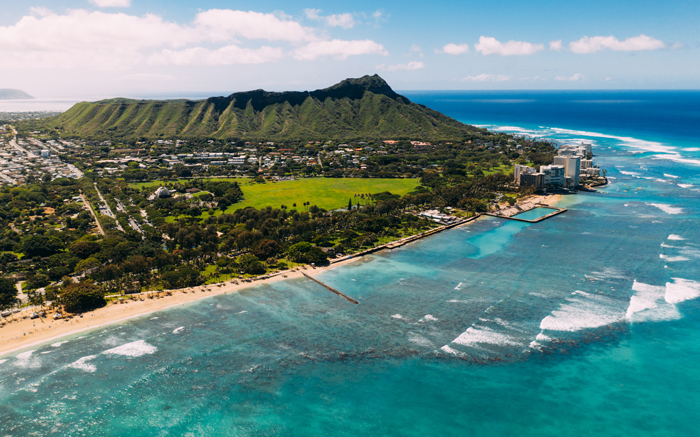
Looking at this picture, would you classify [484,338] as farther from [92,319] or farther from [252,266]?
[92,319]

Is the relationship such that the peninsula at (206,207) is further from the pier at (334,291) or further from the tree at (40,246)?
the pier at (334,291)

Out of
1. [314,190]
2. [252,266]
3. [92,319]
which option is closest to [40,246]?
[92,319]

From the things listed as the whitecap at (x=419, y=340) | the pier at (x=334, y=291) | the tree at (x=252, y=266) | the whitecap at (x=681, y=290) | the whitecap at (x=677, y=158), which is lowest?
the whitecap at (x=419, y=340)

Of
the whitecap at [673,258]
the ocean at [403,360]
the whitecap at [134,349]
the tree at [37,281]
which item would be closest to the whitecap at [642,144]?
the whitecap at [673,258]

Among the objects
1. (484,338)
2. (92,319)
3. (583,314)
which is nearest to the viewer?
(484,338)

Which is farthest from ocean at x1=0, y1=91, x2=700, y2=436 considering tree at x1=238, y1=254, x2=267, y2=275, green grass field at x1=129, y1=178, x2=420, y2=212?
green grass field at x1=129, y1=178, x2=420, y2=212

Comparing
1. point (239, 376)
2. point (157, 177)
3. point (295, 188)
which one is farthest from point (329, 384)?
point (157, 177)

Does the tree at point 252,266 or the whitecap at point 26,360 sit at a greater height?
the tree at point 252,266

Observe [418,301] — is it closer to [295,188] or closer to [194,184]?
[295,188]
